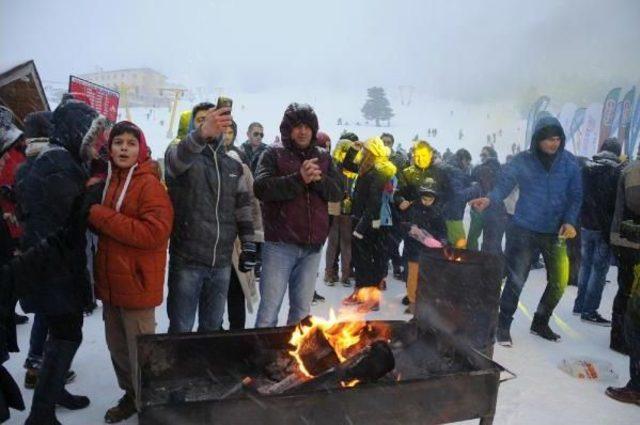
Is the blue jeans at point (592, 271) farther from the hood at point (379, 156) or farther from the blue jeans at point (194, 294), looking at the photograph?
the blue jeans at point (194, 294)

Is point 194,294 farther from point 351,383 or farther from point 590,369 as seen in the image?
point 590,369

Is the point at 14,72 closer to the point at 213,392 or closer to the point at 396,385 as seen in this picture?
the point at 213,392

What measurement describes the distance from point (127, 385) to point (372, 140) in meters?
3.87

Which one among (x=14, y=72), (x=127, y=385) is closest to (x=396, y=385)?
(x=127, y=385)

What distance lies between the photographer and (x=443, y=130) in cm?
4403

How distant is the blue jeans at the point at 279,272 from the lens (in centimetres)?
364

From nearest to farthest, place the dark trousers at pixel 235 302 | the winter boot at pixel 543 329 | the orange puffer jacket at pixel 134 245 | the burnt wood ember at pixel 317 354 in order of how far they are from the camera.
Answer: the burnt wood ember at pixel 317 354, the orange puffer jacket at pixel 134 245, the dark trousers at pixel 235 302, the winter boot at pixel 543 329

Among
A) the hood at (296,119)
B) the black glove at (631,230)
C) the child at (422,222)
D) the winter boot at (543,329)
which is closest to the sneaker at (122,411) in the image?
the hood at (296,119)

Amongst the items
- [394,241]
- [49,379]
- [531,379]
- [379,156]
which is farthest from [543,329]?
[49,379]

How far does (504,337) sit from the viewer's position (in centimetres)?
491

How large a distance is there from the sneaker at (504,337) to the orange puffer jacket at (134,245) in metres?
3.77

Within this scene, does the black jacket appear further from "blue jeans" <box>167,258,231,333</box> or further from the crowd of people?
"blue jeans" <box>167,258,231,333</box>

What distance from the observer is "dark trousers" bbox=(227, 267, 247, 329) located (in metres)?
4.24

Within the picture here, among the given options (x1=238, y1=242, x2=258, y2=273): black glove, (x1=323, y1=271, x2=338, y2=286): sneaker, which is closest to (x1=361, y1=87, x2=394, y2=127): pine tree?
(x1=323, y1=271, x2=338, y2=286): sneaker
